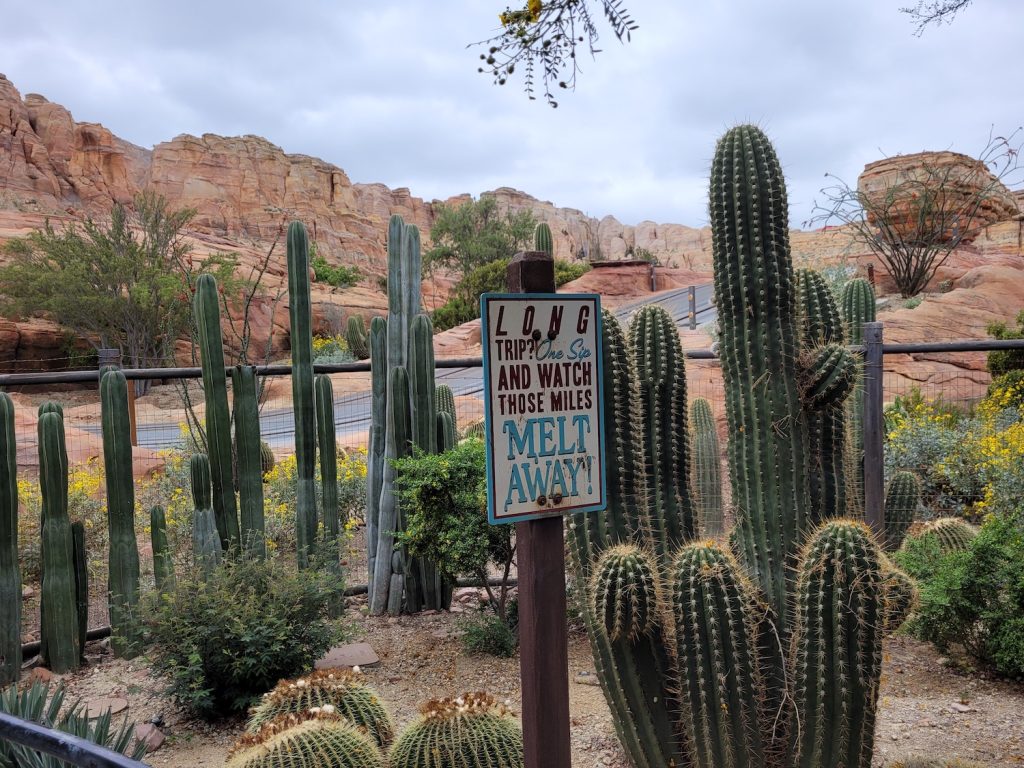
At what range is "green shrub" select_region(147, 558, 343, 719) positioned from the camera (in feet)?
14.4

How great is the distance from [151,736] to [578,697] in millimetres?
2366

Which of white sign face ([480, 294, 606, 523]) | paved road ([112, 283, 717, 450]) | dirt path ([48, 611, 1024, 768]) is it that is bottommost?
dirt path ([48, 611, 1024, 768])

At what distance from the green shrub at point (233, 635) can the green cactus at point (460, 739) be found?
59.2 inches

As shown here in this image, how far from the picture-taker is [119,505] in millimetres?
5285

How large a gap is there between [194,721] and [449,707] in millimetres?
2104

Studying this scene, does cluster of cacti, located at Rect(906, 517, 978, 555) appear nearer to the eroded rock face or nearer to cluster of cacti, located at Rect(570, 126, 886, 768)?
cluster of cacti, located at Rect(570, 126, 886, 768)

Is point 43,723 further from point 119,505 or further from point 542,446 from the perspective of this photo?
point 119,505

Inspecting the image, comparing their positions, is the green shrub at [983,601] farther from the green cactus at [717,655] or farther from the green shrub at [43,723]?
the green shrub at [43,723]

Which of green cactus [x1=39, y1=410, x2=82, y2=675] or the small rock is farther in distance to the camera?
green cactus [x1=39, y1=410, x2=82, y2=675]

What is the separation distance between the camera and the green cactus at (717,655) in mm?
2730

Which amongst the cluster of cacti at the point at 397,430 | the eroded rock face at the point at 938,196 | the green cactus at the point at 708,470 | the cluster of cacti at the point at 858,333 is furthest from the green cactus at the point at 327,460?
the eroded rock face at the point at 938,196

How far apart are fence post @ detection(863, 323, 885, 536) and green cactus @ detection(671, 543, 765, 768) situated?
3377 millimetres

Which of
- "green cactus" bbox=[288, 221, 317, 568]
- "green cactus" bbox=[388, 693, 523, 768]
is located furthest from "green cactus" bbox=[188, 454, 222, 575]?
"green cactus" bbox=[388, 693, 523, 768]

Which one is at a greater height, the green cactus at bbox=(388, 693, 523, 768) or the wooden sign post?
the wooden sign post
